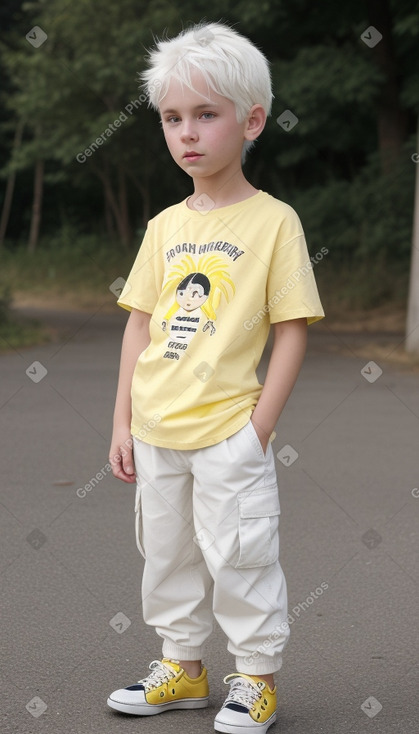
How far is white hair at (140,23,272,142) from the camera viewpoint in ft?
9.77

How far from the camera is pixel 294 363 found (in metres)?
3.15

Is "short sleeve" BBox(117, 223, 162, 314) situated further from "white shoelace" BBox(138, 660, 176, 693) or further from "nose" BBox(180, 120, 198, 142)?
"white shoelace" BBox(138, 660, 176, 693)

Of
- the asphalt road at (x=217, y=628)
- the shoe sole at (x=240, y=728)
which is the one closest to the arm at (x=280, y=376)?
the shoe sole at (x=240, y=728)

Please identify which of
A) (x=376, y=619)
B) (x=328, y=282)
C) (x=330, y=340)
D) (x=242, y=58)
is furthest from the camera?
(x=328, y=282)

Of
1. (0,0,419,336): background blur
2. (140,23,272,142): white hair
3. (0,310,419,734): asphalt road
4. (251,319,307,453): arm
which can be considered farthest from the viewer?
(0,0,419,336): background blur

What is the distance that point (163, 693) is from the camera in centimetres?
332

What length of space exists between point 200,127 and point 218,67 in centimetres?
16

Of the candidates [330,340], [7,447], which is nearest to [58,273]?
[330,340]

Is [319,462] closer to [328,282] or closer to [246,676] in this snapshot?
[246,676]

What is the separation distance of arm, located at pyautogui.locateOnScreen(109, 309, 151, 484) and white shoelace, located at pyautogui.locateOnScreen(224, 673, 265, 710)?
A: 626 millimetres

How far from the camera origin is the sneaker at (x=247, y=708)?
3117 mm

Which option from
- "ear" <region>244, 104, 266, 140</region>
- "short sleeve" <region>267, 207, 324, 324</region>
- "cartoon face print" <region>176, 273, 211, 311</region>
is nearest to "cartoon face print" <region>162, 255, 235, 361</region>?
"cartoon face print" <region>176, 273, 211, 311</region>

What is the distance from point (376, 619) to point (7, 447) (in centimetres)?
374

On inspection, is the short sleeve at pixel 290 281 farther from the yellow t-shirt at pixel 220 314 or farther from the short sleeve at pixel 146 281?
the short sleeve at pixel 146 281
